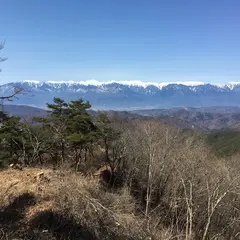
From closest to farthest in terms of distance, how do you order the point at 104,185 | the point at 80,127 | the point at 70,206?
1. the point at 70,206
2. the point at 104,185
3. the point at 80,127

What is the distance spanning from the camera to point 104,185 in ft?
67.1

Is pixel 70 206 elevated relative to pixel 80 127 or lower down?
lower down

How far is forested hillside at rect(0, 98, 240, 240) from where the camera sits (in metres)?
10.3

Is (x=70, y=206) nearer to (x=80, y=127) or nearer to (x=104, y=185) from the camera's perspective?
(x=104, y=185)

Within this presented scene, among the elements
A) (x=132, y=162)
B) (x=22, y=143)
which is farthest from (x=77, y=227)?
(x=132, y=162)

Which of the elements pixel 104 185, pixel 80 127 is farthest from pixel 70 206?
pixel 80 127

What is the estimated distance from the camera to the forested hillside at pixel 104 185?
10344 mm

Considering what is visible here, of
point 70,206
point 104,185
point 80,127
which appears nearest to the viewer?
point 70,206

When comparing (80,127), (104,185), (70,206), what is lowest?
(104,185)

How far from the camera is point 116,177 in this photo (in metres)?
25.4

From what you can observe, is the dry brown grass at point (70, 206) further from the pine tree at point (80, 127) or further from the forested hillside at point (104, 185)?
the pine tree at point (80, 127)

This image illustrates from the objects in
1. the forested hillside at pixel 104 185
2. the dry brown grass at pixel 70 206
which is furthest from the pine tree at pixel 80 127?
the dry brown grass at pixel 70 206

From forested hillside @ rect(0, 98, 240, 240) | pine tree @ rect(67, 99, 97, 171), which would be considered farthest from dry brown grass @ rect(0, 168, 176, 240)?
pine tree @ rect(67, 99, 97, 171)

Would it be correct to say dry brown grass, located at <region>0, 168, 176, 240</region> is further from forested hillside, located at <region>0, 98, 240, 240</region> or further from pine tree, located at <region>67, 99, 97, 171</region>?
pine tree, located at <region>67, 99, 97, 171</region>
